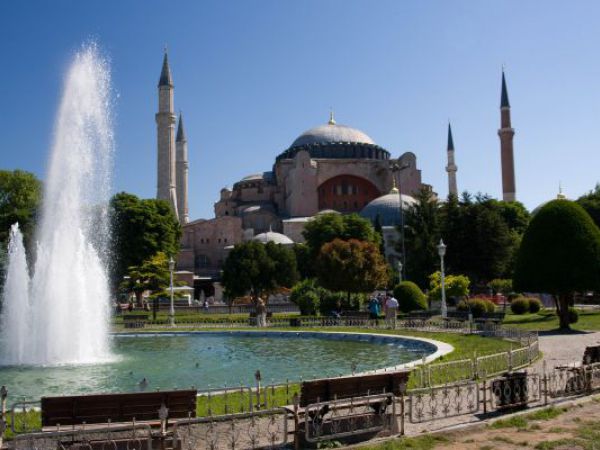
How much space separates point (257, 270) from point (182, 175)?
31.3m

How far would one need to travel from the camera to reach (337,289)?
101 ft

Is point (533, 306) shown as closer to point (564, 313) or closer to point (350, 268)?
point (350, 268)

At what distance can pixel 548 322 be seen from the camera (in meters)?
21.4

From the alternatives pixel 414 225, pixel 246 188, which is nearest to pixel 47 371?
pixel 414 225

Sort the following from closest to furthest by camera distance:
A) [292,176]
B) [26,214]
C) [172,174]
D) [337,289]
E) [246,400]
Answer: [246,400] → [337,289] → [26,214] → [172,174] → [292,176]

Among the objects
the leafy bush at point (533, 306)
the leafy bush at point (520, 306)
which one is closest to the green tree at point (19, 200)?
the leafy bush at point (520, 306)

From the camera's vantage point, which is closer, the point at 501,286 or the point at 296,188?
the point at 501,286

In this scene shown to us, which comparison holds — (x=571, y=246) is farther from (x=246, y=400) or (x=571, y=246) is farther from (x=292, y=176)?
(x=292, y=176)

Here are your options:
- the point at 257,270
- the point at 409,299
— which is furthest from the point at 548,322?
the point at 257,270

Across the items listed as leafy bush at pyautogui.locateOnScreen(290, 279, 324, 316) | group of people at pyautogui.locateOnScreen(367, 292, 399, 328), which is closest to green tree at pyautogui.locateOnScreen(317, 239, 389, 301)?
leafy bush at pyautogui.locateOnScreen(290, 279, 324, 316)

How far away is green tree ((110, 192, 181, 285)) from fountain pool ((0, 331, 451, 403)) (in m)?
20.3

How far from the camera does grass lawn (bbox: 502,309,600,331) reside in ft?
63.4

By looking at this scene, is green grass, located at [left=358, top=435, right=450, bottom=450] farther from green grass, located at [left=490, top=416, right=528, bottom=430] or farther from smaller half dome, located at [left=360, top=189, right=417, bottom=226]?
smaller half dome, located at [left=360, top=189, right=417, bottom=226]

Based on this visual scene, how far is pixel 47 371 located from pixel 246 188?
59.5 metres
